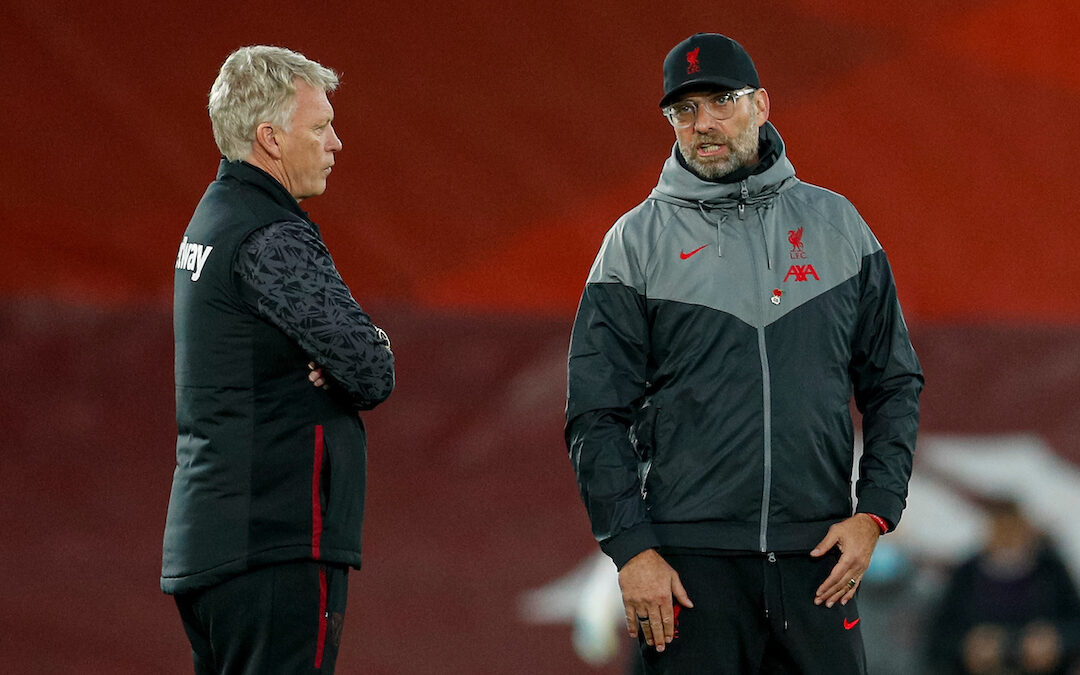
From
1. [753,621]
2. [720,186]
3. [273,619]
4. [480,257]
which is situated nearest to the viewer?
[273,619]

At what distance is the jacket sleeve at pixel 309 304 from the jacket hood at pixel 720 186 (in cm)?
51

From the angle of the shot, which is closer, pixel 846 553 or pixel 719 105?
pixel 846 553

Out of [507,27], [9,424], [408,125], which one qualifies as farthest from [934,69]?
[9,424]

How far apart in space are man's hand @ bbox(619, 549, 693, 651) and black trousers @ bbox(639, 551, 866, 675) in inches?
1.0

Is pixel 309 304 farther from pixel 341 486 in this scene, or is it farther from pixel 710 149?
pixel 710 149

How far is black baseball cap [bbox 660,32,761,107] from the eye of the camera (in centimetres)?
192

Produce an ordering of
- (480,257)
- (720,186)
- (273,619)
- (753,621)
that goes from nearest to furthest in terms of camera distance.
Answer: (273,619)
(753,621)
(720,186)
(480,257)

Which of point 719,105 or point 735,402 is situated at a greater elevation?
point 719,105

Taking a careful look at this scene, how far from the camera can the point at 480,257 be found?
3.50 metres

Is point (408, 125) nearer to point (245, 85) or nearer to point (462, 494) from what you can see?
point (462, 494)

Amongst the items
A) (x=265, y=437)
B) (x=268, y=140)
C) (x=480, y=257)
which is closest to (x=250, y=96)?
(x=268, y=140)

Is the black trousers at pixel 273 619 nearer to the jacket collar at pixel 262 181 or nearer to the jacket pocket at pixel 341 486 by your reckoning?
the jacket pocket at pixel 341 486

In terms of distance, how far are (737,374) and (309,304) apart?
1.94 ft

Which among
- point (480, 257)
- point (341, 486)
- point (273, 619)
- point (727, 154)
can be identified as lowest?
point (273, 619)
